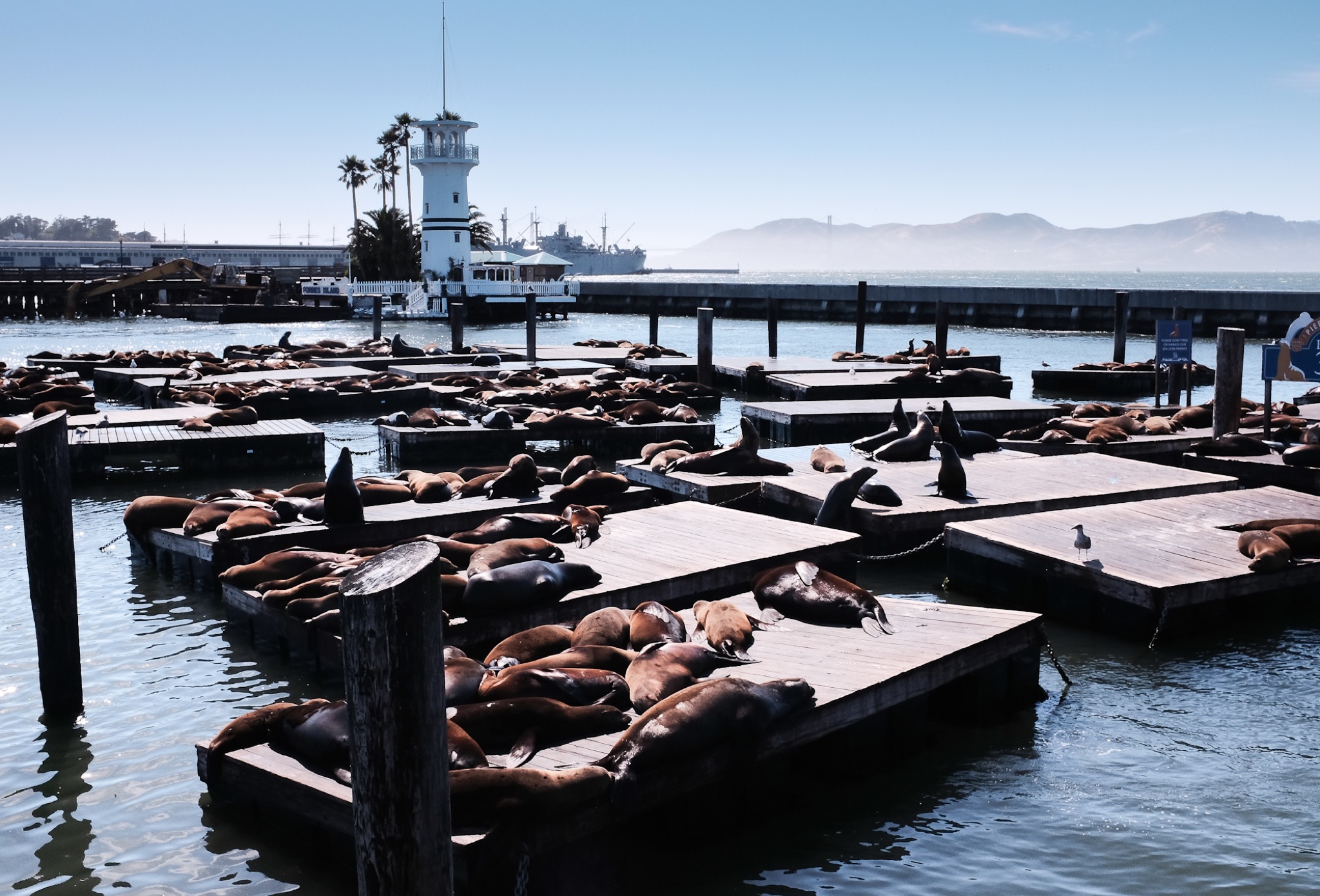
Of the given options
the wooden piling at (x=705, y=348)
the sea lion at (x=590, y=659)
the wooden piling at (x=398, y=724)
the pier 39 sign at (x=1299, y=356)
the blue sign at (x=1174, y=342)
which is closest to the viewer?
the wooden piling at (x=398, y=724)

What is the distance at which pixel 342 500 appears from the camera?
824cm

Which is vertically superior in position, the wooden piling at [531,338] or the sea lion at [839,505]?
the wooden piling at [531,338]

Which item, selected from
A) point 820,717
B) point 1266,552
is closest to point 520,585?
point 820,717

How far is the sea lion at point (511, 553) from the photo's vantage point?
6.74m

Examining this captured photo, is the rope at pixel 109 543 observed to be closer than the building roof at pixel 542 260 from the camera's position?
Yes

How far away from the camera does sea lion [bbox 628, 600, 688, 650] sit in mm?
5441

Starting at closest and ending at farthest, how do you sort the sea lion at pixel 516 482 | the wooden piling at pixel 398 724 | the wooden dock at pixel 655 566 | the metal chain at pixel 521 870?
the wooden piling at pixel 398 724 < the metal chain at pixel 521 870 < the wooden dock at pixel 655 566 < the sea lion at pixel 516 482

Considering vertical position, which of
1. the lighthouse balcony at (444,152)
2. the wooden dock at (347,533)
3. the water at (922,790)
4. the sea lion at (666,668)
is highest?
the lighthouse balcony at (444,152)

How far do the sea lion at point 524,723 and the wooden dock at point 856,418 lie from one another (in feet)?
37.5

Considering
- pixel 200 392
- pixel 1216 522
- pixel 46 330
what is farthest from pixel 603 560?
pixel 46 330

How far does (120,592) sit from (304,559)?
87.3 inches

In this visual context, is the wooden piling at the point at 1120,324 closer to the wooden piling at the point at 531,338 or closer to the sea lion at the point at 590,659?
the wooden piling at the point at 531,338

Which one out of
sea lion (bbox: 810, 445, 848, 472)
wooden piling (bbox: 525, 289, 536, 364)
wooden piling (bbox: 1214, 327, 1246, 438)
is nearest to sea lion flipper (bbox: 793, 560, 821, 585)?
sea lion (bbox: 810, 445, 848, 472)

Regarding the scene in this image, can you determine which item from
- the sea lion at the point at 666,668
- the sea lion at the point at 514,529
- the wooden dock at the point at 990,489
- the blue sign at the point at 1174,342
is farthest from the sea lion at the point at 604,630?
the blue sign at the point at 1174,342
